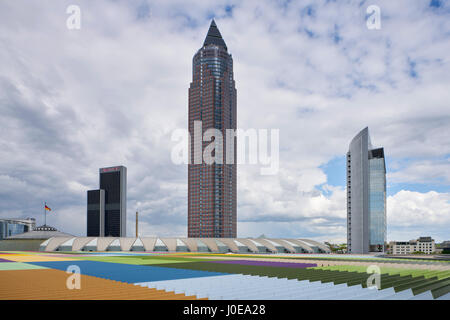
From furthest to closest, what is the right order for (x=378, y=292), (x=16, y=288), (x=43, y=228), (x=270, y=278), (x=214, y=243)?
(x=43, y=228) < (x=214, y=243) < (x=270, y=278) < (x=16, y=288) < (x=378, y=292)

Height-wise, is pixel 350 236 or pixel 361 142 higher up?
pixel 361 142

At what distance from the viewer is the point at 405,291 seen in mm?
17953

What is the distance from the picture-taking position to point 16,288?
2012cm

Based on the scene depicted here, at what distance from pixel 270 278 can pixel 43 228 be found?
124526 mm

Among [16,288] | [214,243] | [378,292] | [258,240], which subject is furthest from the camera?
[258,240]

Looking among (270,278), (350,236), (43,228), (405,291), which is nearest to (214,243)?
(350,236)
